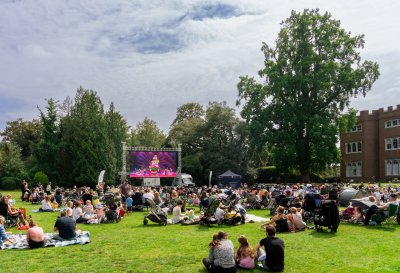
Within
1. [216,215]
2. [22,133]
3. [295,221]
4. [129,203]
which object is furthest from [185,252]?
[22,133]

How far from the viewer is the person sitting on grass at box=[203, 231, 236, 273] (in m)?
8.56

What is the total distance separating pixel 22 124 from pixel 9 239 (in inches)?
2648

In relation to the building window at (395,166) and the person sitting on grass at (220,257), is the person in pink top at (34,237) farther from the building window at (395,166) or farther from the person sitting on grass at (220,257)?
the building window at (395,166)

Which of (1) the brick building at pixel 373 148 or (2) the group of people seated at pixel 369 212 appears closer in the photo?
(2) the group of people seated at pixel 369 212

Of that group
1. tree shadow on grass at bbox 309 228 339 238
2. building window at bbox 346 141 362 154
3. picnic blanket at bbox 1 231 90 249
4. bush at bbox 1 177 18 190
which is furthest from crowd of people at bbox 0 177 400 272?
building window at bbox 346 141 362 154

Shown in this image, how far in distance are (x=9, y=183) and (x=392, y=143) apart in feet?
160

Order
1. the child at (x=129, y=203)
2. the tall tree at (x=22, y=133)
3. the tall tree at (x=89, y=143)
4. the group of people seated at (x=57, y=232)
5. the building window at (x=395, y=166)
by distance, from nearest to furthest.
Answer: the group of people seated at (x=57, y=232)
the child at (x=129, y=203)
the tall tree at (x=89, y=143)
the building window at (x=395, y=166)
the tall tree at (x=22, y=133)

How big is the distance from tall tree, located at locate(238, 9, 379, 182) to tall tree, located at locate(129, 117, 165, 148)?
73.4ft

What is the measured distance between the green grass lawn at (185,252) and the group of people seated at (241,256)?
0.26 meters

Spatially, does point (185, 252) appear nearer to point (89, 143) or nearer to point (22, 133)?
point (89, 143)

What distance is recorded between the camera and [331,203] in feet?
45.3

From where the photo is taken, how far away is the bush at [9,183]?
167 ft

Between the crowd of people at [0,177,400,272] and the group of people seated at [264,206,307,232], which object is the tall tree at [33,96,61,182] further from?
the group of people seated at [264,206,307,232]

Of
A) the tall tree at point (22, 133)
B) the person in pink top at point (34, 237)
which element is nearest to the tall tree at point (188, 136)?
the tall tree at point (22, 133)
